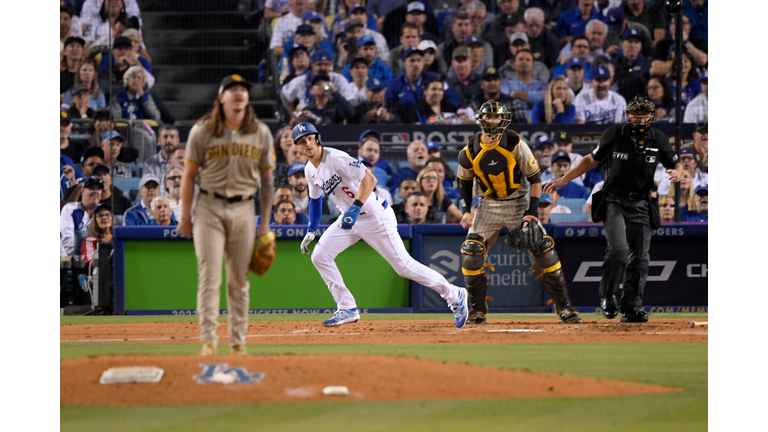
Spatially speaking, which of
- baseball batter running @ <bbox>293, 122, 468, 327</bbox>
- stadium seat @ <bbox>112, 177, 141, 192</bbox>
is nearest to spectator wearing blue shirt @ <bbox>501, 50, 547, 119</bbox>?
stadium seat @ <bbox>112, 177, 141, 192</bbox>

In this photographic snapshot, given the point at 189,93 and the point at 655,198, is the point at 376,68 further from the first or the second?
the point at 655,198

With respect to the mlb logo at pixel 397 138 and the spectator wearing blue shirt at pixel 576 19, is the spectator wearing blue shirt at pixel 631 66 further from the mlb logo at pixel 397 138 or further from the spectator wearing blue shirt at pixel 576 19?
the mlb logo at pixel 397 138

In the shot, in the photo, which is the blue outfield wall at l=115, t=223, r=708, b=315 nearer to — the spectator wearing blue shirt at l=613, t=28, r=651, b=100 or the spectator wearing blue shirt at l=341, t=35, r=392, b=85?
the spectator wearing blue shirt at l=613, t=28, r=651, b=100

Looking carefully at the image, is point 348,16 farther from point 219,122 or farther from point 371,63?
point 219,122

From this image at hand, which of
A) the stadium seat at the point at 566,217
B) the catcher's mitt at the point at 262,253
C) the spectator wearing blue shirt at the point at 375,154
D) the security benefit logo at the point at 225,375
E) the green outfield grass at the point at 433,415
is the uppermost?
the spectator wearing blue shirt at the point at 375,154

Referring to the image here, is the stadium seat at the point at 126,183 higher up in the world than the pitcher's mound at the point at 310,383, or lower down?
higher up

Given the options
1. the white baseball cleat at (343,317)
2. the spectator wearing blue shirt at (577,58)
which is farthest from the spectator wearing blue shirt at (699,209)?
the white baseball cleat at (343,317)
